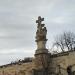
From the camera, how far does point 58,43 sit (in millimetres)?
38594

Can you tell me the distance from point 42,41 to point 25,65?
2.73 meters

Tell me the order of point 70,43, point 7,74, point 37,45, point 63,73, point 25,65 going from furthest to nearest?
point 70,43 < point 7,74 < point 25,65 < point 37,45 < point 63,73

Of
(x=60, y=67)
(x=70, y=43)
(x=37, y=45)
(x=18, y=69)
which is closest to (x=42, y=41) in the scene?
(x=37, y=45)

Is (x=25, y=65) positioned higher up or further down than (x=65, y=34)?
further down

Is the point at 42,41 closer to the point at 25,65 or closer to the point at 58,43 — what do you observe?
the point at 25,65

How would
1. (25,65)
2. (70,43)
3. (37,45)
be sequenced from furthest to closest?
(70,43), (25,65), (37,45)

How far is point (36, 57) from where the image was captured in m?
20.9

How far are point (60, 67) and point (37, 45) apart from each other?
89.1 inches

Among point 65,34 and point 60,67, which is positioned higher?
point 65,34

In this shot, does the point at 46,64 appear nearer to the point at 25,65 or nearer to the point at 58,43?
the point at 25,65

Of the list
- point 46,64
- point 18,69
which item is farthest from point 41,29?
point 18,69

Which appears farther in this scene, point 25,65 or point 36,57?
point 25,65

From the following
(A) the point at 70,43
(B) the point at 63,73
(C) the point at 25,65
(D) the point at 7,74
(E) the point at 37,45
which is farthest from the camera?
(A) the point at 70,43

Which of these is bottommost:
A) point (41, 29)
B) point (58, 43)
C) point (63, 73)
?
point (63, 73)
